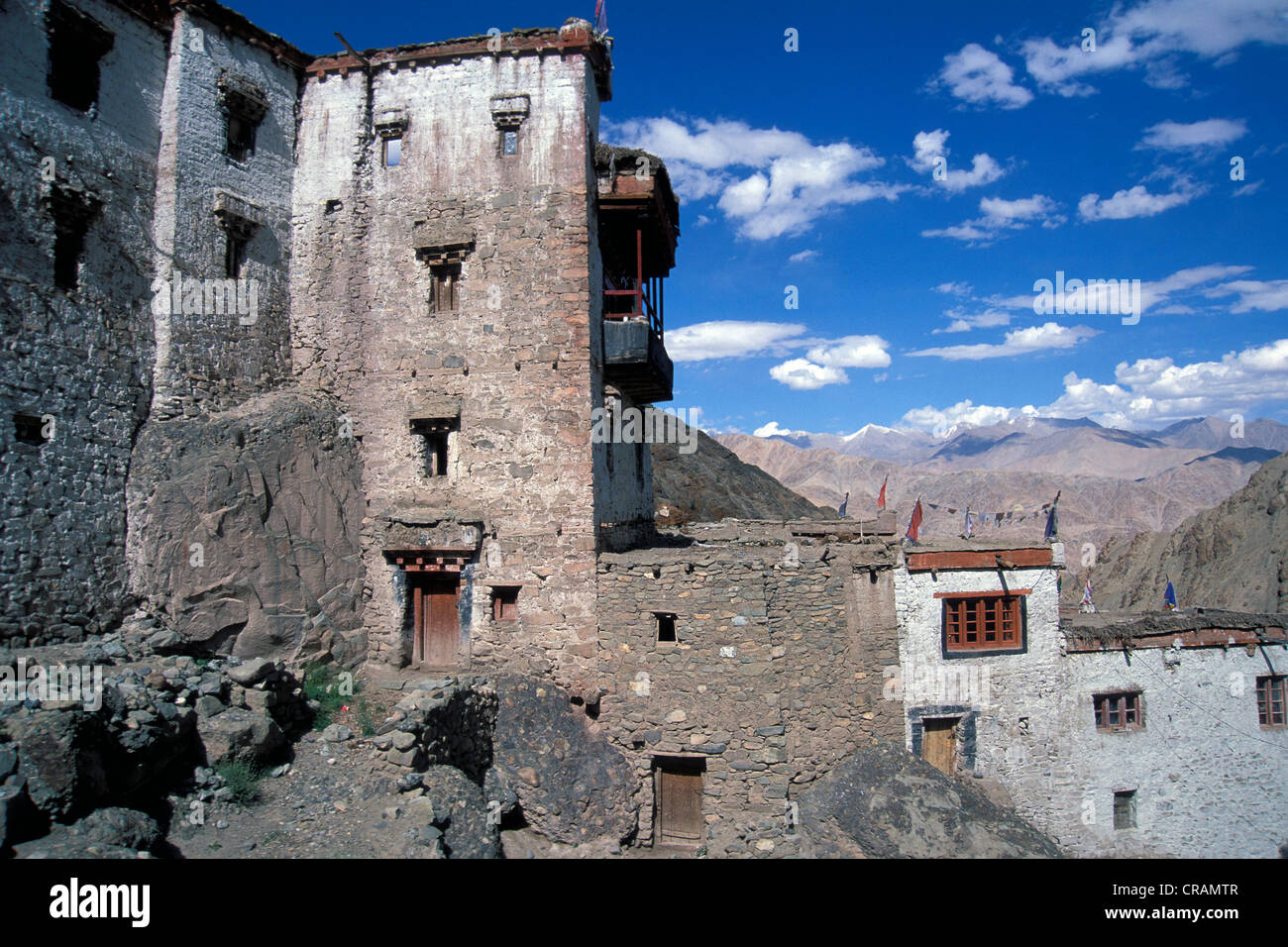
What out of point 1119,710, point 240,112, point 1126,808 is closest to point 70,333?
point 240,112

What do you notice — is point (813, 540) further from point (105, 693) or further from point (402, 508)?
point (105, 693)

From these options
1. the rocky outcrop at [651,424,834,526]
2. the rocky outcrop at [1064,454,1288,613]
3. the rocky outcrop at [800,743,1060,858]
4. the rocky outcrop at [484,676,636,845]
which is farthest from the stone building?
the rocky outcrop at [1064,454,1288,613]

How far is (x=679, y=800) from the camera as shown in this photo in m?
14.3

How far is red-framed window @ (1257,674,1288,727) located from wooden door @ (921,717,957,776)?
27.9ft

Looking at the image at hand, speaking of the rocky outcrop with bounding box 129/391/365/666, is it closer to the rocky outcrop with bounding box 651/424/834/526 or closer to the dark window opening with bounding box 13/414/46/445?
the dark window opening with bounding box 13/414/46/445

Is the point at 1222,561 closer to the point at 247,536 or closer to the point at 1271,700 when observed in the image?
the point at 1271,700

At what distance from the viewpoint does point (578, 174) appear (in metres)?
15.5

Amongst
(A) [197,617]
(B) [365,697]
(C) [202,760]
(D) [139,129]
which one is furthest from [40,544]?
(D) [139,129]

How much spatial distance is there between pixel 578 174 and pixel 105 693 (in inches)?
486

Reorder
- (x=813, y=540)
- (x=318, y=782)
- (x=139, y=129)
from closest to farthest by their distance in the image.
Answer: (x=318, y=782), (x=139, y=129), (x=813, y=540)

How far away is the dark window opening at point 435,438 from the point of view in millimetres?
15500

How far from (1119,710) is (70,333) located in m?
22.1

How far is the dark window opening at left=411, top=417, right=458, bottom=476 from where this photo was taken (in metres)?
15.5

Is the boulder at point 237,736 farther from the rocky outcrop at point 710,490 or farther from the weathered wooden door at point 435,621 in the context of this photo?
the rocky outcrop at point 710,490
